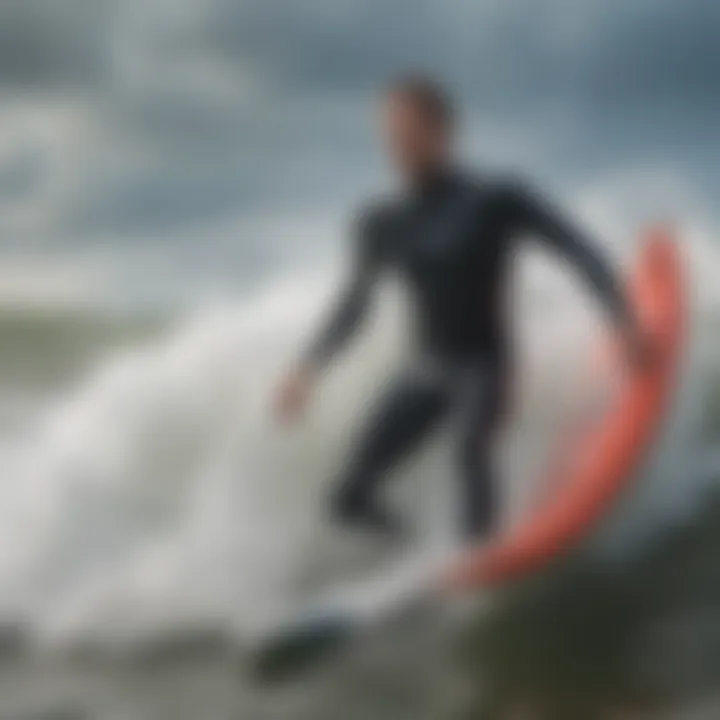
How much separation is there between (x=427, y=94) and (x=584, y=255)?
0.59 feet

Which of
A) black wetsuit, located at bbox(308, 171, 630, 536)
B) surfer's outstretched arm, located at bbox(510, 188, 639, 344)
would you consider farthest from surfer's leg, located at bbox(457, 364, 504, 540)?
surfer's outstretched arm, located at bbox(510, 188, 639, 344)

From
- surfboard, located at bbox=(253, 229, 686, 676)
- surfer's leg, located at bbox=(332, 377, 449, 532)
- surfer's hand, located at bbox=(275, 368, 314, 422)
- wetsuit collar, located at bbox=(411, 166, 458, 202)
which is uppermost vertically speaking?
wetsuit collar, located at bbox=(411, 166, 458, 202)

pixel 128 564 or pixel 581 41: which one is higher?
pixel 581 41

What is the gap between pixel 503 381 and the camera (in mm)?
1104

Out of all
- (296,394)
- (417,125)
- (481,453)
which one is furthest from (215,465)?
(417,125)

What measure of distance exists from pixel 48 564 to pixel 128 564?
0.06 metres

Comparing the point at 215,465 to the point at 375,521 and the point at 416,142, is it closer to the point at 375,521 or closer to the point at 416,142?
the point at 375,521

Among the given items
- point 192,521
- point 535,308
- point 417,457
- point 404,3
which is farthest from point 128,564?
point 404,3

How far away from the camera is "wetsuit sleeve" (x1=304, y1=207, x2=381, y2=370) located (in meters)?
1.11

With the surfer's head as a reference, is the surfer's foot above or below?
below

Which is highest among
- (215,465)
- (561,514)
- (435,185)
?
(435,185)

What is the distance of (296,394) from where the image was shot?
3.66ft

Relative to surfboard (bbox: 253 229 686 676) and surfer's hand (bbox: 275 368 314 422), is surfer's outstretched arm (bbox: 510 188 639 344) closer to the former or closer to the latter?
surfboard (bbox: 253 229 686 676)

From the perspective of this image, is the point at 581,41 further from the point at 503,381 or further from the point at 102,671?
the point at 102,671
